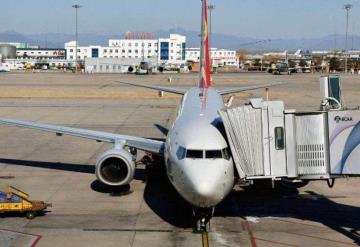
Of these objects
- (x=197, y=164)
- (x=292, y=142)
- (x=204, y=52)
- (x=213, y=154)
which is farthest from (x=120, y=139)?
(x=204, y=52)

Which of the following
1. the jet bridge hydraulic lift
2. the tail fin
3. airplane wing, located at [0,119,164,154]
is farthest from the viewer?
the tail fin

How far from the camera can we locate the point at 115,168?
22.3 m

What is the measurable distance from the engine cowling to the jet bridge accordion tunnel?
5.80m

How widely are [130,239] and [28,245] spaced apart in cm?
292

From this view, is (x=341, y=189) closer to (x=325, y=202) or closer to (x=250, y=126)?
(x=325, y=202)

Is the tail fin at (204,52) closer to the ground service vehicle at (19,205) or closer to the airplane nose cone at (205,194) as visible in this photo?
the ground service vehicle at (19,205)

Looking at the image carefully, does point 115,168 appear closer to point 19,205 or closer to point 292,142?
point 19,205

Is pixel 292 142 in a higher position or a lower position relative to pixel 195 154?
higher

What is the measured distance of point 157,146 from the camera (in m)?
22.8

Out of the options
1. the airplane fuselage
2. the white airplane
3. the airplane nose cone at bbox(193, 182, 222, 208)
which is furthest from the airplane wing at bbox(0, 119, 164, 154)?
the airplane nose cone at bbox(193, 182, 222, 208)

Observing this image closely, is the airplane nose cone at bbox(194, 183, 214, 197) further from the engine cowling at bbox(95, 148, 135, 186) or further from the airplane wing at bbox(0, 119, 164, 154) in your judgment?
the airplane wing at bbox(0, 119, 164, 154)

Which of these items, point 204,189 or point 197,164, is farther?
point 197,164

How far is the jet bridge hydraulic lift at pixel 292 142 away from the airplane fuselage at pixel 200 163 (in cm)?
54

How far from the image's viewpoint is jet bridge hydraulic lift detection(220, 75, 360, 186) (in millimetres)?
17375
